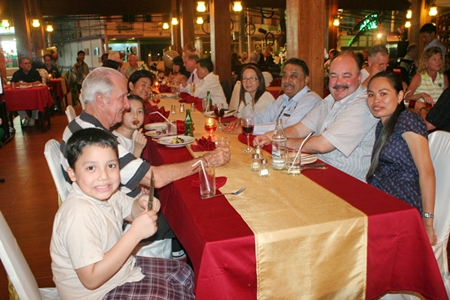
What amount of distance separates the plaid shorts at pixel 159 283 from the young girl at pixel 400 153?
3.62ft

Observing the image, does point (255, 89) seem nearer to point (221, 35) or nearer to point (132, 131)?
point (132, 131)

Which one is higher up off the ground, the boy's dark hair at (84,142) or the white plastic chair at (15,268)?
the boy's dark hair at (84,142)

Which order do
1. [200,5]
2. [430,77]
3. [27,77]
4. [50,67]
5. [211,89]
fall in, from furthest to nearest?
1. [50,67]
2. [200,5]
3. [27,77]
4. [211,89]
5. [430,77]

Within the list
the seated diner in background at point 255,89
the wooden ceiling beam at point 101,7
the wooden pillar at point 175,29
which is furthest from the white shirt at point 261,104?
the wooden ceiling beam at point 101,7

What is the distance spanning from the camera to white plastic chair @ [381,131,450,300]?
198 centimetres

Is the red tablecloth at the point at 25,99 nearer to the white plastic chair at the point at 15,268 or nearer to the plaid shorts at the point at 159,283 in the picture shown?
the plaid shorts at the point at 159,283

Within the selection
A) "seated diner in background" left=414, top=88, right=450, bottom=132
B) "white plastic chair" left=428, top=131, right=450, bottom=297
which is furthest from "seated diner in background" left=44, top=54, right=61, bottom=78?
"white plastic chair" left=428, top=131, right=450, bottom=297

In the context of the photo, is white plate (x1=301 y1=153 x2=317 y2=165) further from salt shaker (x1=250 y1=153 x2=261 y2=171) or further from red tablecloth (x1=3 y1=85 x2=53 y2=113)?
red tablecloth (x1=3 y1=85 x2=53 y2=113)

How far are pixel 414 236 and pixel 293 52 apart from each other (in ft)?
9.73

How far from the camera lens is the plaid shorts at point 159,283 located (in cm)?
152

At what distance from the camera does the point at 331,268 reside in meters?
1.51

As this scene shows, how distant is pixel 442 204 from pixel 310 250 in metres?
0.94

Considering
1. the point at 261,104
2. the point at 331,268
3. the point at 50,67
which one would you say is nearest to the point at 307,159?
the point at 331,268

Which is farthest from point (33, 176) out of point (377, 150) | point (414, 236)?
point (414, 236)
